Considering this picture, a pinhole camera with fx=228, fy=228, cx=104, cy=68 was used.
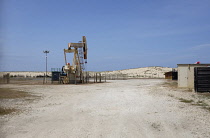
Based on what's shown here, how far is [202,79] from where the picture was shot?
19359 mm

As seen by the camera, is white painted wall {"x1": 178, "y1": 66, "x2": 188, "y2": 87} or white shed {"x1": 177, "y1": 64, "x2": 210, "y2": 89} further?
white painted wall {"x1": 178, "y1": 66, "x2": 188, "y2": 87}

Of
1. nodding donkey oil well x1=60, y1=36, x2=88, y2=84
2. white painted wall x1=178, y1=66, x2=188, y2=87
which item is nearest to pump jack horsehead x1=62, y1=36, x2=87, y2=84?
nodding donkey oil well x1=60, y1=36, x2=88, y2=84

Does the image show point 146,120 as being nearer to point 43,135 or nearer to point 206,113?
point 206,113

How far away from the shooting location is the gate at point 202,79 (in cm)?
1928

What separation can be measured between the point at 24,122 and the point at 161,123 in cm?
490

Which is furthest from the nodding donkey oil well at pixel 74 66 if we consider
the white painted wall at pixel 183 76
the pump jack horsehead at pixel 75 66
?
the white painted wall at pixel 183 76

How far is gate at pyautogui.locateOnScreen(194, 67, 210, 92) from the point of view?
19.3 m

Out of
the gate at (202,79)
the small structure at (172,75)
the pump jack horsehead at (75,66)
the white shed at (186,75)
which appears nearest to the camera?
the gate at (202,79)

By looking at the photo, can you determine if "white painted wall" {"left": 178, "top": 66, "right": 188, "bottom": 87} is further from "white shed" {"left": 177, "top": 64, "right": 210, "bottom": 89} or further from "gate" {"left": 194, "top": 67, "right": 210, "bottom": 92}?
"gate" {"left": 194, "top": 67, "right": 210, "bottom": 92}

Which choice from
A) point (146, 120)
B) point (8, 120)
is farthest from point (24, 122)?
point (146, 120)

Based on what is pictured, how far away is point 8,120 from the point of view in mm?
8570

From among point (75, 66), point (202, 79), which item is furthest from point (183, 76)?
point (75, 66)

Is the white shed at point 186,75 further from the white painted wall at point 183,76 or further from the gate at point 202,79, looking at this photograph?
the gate at point 202,79

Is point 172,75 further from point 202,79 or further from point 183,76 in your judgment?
point 202,79
